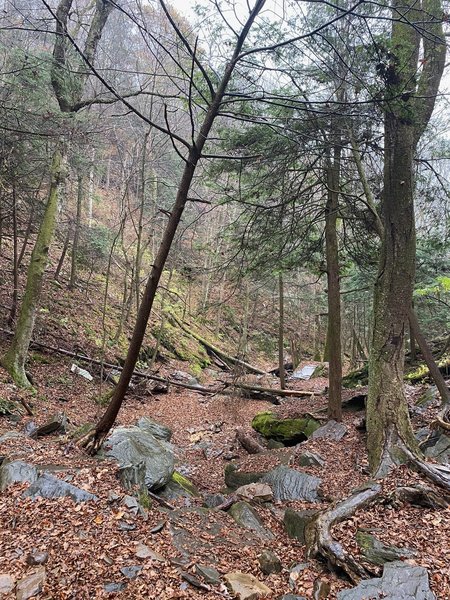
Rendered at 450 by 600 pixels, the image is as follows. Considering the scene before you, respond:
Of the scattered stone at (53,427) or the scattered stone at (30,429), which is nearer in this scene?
the scattered stone at (30,429)

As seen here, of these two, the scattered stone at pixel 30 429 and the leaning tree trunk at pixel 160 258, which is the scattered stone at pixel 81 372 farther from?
the leaning tree trunk at pixel 160 258

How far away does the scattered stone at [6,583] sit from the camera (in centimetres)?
268

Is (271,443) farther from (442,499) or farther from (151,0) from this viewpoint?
(151,0)

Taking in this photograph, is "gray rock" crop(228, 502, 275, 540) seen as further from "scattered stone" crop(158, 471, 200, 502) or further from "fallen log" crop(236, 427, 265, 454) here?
"fallen log" crop(236, 427, 265, 454)

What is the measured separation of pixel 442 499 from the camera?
14.1 ft

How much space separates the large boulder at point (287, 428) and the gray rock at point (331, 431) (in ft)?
1.59

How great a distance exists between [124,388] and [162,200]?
16089 millimetres

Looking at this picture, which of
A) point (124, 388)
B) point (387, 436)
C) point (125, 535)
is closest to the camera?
point (125, 535)

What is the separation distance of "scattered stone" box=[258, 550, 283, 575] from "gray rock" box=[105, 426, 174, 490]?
1.61m

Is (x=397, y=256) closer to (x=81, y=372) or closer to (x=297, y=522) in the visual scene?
(x=297, y=522)

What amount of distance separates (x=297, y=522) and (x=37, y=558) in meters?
2.89

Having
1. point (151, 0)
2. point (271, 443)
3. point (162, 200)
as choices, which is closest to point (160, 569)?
point (151, 0)

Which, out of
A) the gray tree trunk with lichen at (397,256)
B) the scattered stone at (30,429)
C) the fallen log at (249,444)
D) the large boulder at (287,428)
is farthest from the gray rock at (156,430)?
the gray tree trunk with lichen at (397,256)

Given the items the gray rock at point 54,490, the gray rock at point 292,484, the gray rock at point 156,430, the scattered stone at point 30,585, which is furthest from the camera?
the gray rock at point 156,430
